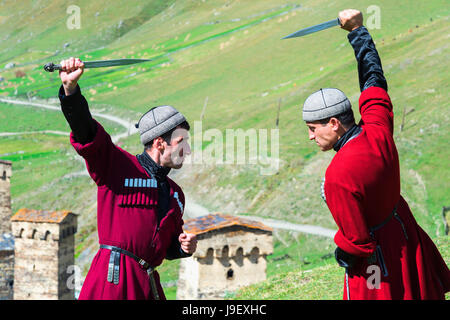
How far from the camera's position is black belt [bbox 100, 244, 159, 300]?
4949 millimetres

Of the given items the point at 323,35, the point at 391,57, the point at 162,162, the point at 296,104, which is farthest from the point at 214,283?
the point at 323,35

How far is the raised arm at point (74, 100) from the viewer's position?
457 centimetres

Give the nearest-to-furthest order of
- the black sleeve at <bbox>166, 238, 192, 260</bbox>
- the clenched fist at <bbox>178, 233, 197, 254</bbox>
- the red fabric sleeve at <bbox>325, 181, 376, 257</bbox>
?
the red fabric sleeve at <bbox>325, 181, 376, 257</bbox>, the clenched fist at <bbox>178, 233, 197, 254</bbox>, the black sleeve at <bbox>166, 238, 192, 260</bbox>

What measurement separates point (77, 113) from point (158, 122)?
81cm

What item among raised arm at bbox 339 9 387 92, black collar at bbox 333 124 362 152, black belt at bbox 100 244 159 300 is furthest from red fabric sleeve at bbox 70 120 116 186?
raised arm at bbox 339 9 387 92

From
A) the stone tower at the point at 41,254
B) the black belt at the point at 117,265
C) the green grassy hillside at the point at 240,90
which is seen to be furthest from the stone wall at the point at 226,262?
the black belt at the point at 117,265

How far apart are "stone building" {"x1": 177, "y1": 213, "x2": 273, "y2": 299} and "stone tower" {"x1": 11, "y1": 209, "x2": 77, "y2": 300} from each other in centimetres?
453

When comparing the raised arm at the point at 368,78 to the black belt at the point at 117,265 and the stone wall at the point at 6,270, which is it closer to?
the black belt at the point at 117,265

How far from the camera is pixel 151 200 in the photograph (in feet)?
16.9

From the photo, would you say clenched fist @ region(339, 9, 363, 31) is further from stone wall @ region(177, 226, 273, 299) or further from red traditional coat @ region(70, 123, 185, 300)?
stone wall @ region(177, 226, 273, 299)

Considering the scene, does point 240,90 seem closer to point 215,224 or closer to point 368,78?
point 215,224

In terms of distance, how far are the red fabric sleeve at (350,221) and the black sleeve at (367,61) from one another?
121 centimetres

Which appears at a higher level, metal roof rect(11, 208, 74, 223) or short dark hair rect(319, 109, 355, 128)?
metal roof rect(11, 208, 74, 223)

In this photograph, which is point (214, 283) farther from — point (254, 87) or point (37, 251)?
point (254, 87)
